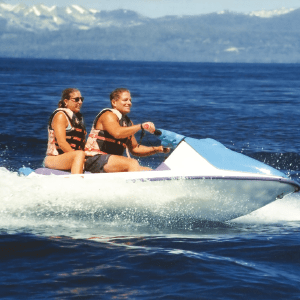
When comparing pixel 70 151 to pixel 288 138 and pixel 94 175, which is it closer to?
pixel 94 175

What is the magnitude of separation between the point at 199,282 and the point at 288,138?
10.4 m

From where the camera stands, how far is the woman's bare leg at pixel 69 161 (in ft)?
20.6

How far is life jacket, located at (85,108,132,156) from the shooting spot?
6.33m

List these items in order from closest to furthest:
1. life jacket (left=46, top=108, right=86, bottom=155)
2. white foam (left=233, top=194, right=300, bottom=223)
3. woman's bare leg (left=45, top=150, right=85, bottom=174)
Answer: woman's bare leg (left=45, top=150, right=85, bottom=174)
life jacket (left=46, top=108, right=86, bottom=155)
white foam (left=233, top=194, right=300, bottom=223)

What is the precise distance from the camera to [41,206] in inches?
249

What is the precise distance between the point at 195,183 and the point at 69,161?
59.2 inches

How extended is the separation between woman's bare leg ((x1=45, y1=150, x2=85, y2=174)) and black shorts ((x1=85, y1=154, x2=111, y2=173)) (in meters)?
0.14

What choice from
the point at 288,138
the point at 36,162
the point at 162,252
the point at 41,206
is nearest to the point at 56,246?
the point at 41,206

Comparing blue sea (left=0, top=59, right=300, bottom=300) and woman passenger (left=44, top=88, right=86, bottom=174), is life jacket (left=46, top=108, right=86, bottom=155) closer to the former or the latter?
woman passenger (left=44, top=88, right=86, bottom=174)

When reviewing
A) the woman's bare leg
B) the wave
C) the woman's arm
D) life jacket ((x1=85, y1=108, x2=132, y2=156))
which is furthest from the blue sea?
the woman's arm

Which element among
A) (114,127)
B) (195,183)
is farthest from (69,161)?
(195,183)

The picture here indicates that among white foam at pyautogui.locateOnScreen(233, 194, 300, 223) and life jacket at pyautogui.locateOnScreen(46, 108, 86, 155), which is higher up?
life jacket at pyautogui.locateOnScreen(46, 108, 86, 155)

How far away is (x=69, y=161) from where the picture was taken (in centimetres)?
639

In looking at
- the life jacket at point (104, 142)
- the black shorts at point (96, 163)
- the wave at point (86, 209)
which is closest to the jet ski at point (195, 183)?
the wave at point (86, 209)
